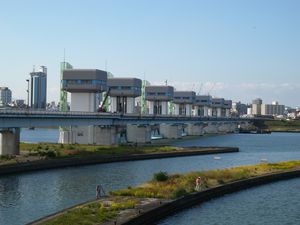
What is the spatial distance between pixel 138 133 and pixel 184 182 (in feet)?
286

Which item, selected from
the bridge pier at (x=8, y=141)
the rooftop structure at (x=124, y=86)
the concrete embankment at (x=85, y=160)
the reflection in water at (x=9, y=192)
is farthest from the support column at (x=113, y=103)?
the reflection in water at (x=9, y=192)

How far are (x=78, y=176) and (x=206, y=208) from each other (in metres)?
25.6

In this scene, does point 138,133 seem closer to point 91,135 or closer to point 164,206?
point 91,135

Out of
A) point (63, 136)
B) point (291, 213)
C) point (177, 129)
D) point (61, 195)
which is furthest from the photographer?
point (177, 129)

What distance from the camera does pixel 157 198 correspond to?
42000 millimetres

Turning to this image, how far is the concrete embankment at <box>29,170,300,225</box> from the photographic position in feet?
110

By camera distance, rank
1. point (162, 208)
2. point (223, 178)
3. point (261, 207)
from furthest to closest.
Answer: point (223, 178) → point (261, 207) → point (162, 208)

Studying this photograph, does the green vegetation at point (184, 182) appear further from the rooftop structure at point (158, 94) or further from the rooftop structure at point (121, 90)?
the rooftop structure at point (158, 94)

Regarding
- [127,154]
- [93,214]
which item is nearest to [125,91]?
[127,154]

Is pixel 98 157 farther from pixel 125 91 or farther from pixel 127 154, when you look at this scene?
pixel 125 91

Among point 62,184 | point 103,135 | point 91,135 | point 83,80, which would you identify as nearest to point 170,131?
point 83,80

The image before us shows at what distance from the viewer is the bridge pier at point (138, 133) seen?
135000 millimetres

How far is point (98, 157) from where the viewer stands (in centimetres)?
8375

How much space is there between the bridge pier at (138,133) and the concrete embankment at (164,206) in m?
77.4
